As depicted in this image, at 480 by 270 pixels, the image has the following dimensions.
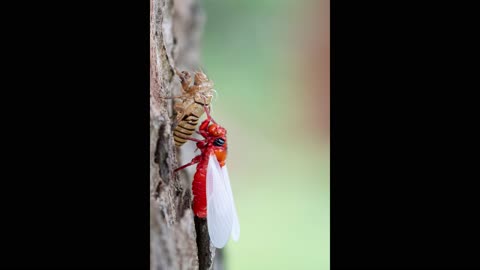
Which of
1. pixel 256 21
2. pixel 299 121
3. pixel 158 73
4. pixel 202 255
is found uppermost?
pixel 256 21

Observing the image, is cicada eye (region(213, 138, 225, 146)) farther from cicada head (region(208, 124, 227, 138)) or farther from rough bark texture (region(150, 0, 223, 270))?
rough bark texture (region(150, 0, 223, 270))

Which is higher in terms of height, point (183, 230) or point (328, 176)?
point (328, 176)

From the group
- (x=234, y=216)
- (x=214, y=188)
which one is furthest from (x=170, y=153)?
(x=234, y=216)

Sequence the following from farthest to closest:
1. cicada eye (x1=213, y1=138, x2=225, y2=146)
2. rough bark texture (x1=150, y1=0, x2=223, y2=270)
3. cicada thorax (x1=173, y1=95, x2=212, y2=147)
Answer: cicada eye (x1=213, y1=138, x2=225, y2=146) → cicada thorax (x1=173, y1=95, x2=212, y2=147) → rough bark texture (x1=150, y1=0, x2=223, y2=270)

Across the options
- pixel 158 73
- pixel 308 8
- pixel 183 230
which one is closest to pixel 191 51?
pixel 158 73

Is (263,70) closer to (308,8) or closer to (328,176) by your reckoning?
(308,8)

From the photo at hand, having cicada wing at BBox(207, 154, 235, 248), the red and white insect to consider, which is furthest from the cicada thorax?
cicada wing at BBox(207, 154, 235, 248)

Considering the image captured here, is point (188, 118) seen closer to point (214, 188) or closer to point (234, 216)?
point (214, 188)

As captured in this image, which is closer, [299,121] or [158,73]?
[158,73]
